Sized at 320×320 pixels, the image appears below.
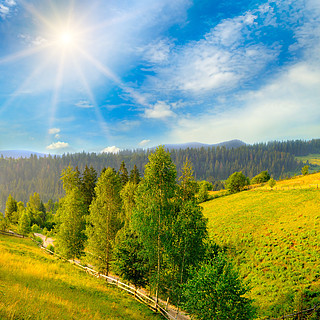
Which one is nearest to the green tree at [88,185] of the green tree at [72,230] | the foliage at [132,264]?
the green tree at [72,230]

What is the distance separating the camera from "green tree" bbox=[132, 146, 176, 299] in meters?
19.5

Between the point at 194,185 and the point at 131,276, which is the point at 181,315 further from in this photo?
the point at 194,185

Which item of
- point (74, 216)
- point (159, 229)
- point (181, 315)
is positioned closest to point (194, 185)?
point (159, 229)

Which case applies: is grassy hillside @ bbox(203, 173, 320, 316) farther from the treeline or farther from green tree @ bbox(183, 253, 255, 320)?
green tree @ bbox(183, 253, 255, 320)

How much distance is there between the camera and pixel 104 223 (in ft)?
95.8

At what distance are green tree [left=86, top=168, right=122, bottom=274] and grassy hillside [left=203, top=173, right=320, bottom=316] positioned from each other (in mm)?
20491

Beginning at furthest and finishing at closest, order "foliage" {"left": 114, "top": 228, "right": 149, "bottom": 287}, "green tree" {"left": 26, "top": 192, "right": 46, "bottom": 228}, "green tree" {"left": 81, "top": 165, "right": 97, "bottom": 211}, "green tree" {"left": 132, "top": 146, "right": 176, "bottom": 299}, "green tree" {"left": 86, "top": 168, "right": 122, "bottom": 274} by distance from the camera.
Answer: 1. "green tree" {"left": 26, "top": 192, "right": 46, "bottom": 228}
2. "green tree" {"left": 81, "top": 165, "right": 97, "bottom": 211}
3. "green tree" {"left": 86, "top": 168, "right": 122, "bottom": 274}
4. "foliage" {"left": 114, "top": 228, "right": 149, "bottom": 287}
5. "green tree" {"left": 132, "top": 146, "right": 176, "bottom": 299}

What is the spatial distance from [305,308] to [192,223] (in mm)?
13931

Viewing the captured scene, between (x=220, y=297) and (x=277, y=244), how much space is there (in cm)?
2557

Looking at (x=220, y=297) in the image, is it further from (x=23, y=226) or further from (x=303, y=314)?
(x=23, y=226)

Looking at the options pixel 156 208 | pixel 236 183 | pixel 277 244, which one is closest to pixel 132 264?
pixel 156 208

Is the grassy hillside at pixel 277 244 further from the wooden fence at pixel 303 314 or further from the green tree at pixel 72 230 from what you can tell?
the green tree at pixel 72 230

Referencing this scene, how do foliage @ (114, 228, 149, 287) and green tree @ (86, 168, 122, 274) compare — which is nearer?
foliage @ (114, 228, 149, 287)

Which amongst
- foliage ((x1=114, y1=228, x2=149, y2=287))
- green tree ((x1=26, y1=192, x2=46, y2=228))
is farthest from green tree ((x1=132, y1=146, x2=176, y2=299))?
green tree ((x1=26, y1=192, x2=46, y2=228))
